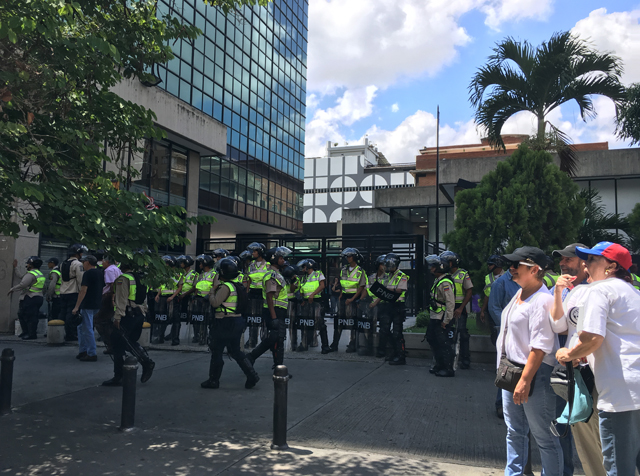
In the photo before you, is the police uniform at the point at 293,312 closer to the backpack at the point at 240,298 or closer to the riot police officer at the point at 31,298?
the backpack at the point at 240,298

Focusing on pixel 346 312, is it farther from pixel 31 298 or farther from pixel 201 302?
pixel 31 298

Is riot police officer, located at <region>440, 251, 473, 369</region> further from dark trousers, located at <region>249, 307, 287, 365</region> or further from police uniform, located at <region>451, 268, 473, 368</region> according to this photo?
dark trousers, located at <region>249, 307, 287, 365</region>

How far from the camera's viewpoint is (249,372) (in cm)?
712

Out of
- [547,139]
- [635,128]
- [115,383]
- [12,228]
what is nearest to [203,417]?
[115,383]

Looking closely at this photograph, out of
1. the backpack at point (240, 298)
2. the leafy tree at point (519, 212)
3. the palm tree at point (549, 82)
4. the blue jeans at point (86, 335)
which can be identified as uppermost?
the palm tree at point (549, 82)

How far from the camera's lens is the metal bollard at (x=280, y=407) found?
15.8 feet

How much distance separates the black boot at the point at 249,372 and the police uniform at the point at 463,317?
3623 mm

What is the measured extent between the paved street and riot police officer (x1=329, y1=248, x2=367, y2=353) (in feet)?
5.63

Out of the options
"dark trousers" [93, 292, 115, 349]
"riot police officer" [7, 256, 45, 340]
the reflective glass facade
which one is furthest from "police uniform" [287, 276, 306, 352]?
the reflective glass facade

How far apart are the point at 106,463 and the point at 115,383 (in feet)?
10.4

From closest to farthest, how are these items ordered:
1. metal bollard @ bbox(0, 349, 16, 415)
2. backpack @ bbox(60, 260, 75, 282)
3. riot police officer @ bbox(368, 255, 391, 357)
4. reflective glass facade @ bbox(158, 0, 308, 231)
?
1. metal bollard @ bbox(0, 349, 16, 415)
2. riot police officer @ bbox(368, 255, 391, 357)
3. backpack @ bbox(60, 260, 75, 282)
4. reflective glass facade @ bbox(158, 0, 308, 231)

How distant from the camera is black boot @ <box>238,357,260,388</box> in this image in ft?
23.2

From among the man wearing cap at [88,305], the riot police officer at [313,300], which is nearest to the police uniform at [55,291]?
the man wearing cap at [88,305]

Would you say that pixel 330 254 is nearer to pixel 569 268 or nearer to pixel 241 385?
pixel 241 385
